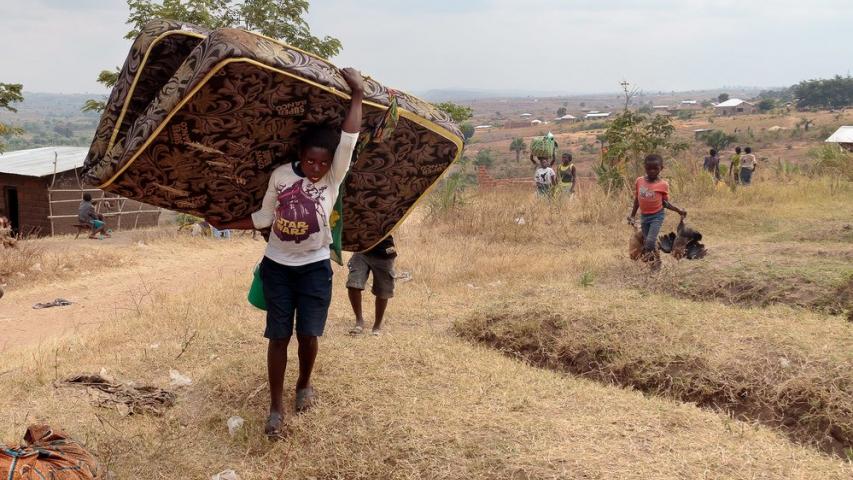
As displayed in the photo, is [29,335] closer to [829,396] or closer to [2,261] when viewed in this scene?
[2,261]

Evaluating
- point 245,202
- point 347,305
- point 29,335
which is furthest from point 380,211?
point 29,335

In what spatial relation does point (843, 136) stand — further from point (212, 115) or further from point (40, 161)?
point (212, 115)

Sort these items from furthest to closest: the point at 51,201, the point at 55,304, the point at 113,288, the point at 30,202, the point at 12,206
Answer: the point at 12,206, the point at 30,202, the point at 51,201, the point at 113,288, the point at 55,304

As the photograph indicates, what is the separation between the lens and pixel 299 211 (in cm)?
322

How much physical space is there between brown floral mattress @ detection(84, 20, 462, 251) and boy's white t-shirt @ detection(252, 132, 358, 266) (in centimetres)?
16

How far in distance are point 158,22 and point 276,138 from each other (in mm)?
692

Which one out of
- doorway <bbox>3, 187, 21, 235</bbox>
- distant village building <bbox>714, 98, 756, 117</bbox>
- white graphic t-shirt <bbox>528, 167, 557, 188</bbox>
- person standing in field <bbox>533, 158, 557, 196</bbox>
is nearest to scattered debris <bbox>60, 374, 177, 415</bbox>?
person standing in field <bbox>533, 158, 557, 196</bbox>

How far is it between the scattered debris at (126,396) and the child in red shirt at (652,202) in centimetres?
517

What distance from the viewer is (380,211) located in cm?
392

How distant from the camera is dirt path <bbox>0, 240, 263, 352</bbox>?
23.5 feet

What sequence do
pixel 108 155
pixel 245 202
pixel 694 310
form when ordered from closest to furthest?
pixel 108 155, pixel 245 202, pixel 694 310

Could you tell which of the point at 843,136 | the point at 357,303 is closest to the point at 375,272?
the point at 357,303

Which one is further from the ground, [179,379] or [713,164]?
[713,164]

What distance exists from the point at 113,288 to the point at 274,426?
6.39 meters
